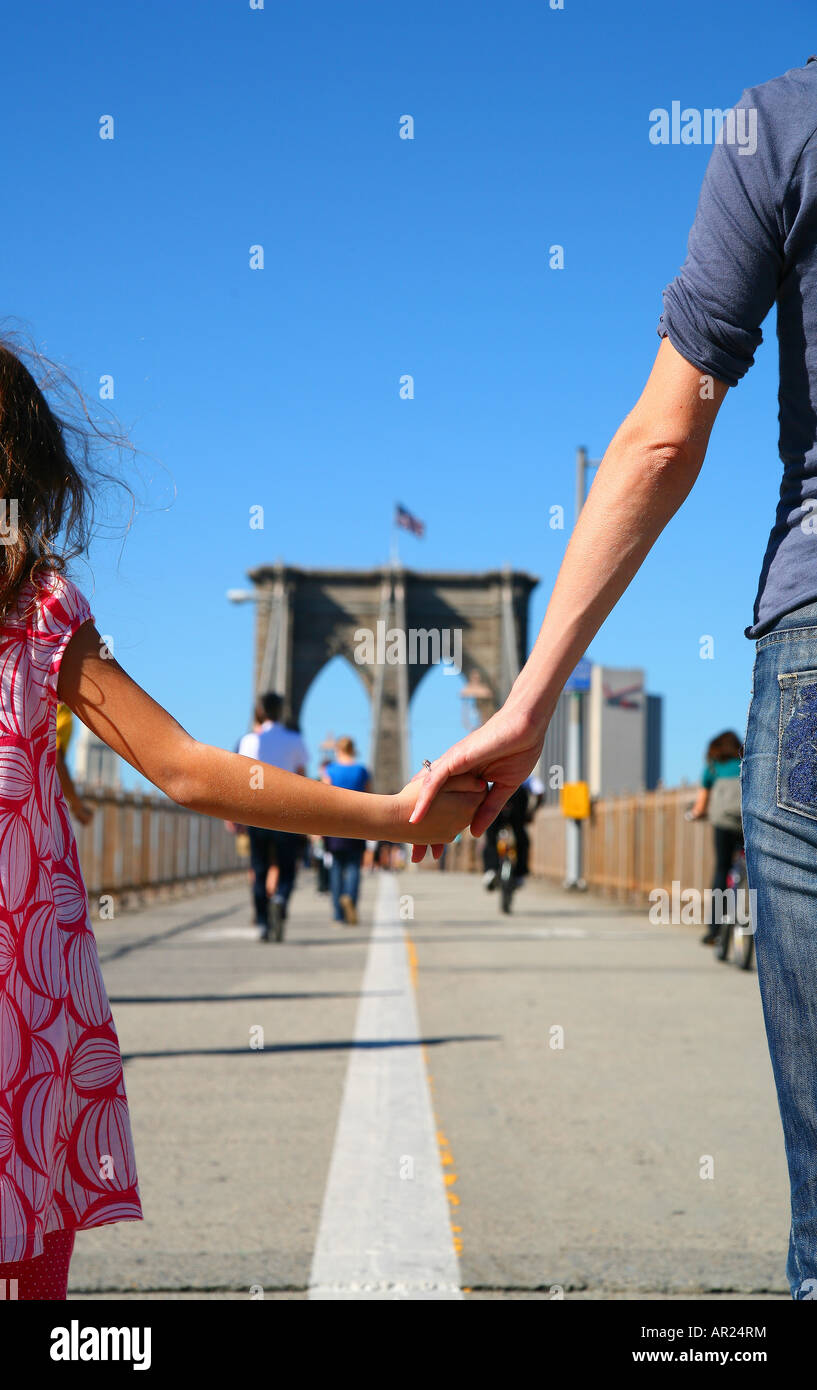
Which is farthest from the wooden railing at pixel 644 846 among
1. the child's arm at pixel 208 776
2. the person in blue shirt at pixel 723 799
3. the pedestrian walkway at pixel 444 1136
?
the child's arm at pixel 208 776

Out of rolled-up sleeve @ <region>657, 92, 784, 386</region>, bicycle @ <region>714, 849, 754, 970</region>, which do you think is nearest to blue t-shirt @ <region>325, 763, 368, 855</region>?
bicycle @ <region>714, 849, 754, 970</region>

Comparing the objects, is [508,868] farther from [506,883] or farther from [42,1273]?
[42,1273]

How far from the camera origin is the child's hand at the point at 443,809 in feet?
7.33

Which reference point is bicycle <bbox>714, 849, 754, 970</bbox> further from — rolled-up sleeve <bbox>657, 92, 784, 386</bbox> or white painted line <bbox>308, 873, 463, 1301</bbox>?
rolled-up sleeve <bbox>657, 92, 784, 386</bbox>

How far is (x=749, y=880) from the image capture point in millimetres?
1781

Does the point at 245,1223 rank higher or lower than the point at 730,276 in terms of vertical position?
lower

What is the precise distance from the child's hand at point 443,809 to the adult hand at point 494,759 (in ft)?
0.04

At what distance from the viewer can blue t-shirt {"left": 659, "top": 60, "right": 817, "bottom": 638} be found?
5.67ft

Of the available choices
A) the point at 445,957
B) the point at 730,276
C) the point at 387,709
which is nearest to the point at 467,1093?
the point at 730,276

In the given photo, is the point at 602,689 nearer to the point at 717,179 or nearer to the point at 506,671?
the point at 506,671

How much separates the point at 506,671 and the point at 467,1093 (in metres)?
63.1

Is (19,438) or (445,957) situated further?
(445,957)

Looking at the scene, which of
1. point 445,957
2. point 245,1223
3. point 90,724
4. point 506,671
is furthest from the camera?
point 506,671
